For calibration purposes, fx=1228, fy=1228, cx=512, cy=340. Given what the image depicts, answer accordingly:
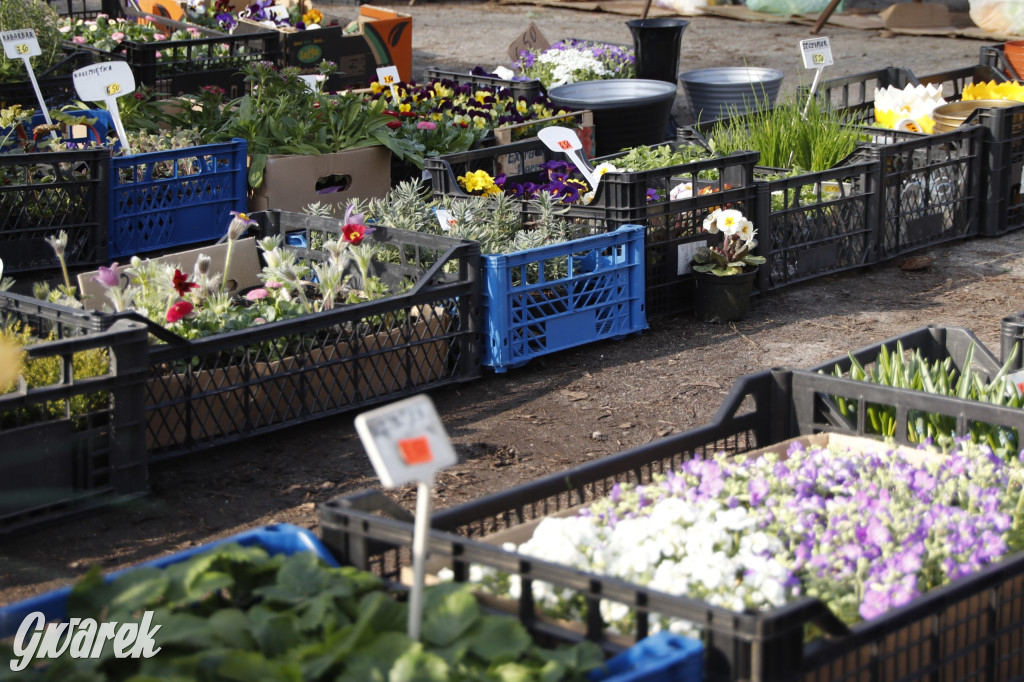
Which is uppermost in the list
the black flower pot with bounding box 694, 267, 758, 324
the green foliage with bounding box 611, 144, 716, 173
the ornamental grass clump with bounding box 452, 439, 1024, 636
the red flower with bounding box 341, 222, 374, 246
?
the green foliage with bounding box 611, 144, 716, 173

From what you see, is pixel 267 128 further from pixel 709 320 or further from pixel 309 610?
pixel 309 610

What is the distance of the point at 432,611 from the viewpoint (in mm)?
1956

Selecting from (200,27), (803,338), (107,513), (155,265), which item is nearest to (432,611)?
(107,513)

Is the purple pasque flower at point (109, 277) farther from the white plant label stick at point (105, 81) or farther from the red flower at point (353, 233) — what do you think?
the white plant label stick at point (105, 81)

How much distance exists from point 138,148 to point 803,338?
12.2ft

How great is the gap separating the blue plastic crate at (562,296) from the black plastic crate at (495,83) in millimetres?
3055

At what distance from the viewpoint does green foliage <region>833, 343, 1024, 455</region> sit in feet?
10.1

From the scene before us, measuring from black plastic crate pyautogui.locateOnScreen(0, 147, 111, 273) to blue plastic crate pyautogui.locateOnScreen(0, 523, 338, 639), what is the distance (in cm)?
417

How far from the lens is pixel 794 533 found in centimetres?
249

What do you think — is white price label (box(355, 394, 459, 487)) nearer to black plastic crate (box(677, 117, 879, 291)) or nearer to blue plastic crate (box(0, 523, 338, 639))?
blue plastic crate (box(0, 523, 338, 639))

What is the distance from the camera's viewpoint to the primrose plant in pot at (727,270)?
5.82 meters

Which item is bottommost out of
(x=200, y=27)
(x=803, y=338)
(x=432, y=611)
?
(x=803, y=338)

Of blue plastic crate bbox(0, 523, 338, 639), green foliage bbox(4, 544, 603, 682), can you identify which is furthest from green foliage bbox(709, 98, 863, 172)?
green foliage bbox(4, 544, 603, 682)

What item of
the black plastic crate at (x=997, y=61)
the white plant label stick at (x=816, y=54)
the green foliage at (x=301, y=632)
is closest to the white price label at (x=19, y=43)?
the white plant label stick at (x=816, y=54)
